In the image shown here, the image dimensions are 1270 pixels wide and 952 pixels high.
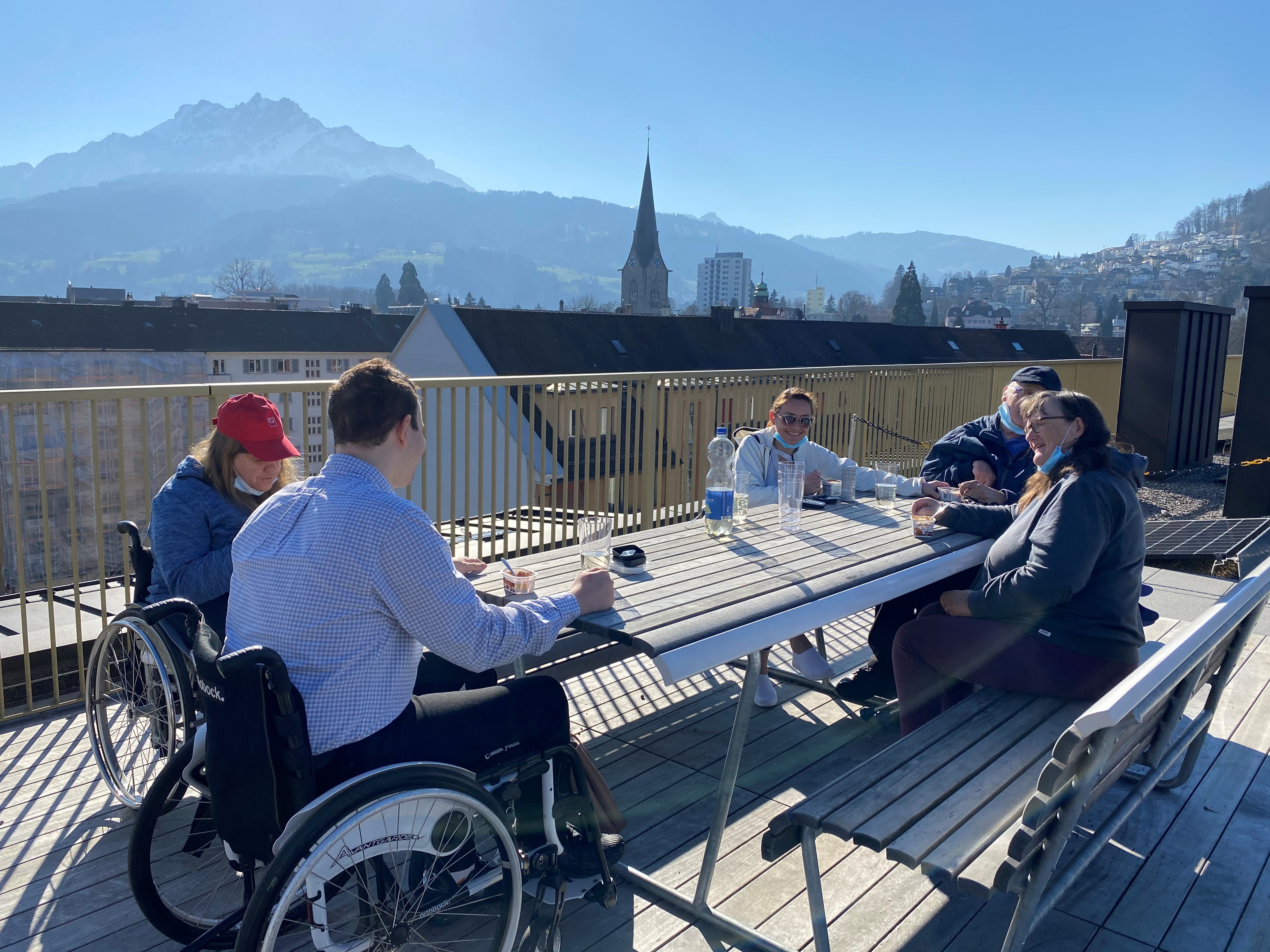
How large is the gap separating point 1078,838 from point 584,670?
5.46 feet

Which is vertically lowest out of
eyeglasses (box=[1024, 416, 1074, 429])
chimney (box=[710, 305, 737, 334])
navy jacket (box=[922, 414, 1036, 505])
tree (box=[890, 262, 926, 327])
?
navy jacket (box=[922, 414, 1036, 505])

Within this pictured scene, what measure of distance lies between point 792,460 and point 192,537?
2.59m

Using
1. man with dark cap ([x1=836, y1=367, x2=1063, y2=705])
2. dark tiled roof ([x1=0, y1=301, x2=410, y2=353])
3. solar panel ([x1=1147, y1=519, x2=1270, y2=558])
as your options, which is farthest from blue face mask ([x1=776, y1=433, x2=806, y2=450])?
dark tiled roof ([x1=0, y1=301, x2=410, y2=353])

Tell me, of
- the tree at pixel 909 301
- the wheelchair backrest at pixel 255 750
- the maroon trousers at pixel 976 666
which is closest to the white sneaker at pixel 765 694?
the maroon trousers at pixel 976 666

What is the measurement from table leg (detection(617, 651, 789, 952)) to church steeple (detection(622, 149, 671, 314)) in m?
119

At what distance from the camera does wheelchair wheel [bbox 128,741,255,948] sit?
1.94 metres

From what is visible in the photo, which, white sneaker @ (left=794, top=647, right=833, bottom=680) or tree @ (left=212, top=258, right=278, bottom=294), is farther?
tree @ (left=212, top=258, right=278, bottom=294)

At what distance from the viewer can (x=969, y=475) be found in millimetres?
4188

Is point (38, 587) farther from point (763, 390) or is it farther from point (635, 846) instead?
point (763, 390)

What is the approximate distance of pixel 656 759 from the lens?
3.15 m

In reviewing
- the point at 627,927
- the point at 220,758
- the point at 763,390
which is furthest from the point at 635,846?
the point at 763,390

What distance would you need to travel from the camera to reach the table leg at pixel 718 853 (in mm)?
2176

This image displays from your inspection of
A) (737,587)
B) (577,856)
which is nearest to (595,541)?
(737,587)

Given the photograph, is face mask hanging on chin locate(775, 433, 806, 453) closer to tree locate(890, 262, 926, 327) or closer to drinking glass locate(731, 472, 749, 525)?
drinking glass locate(731, 472, 749, 525)
